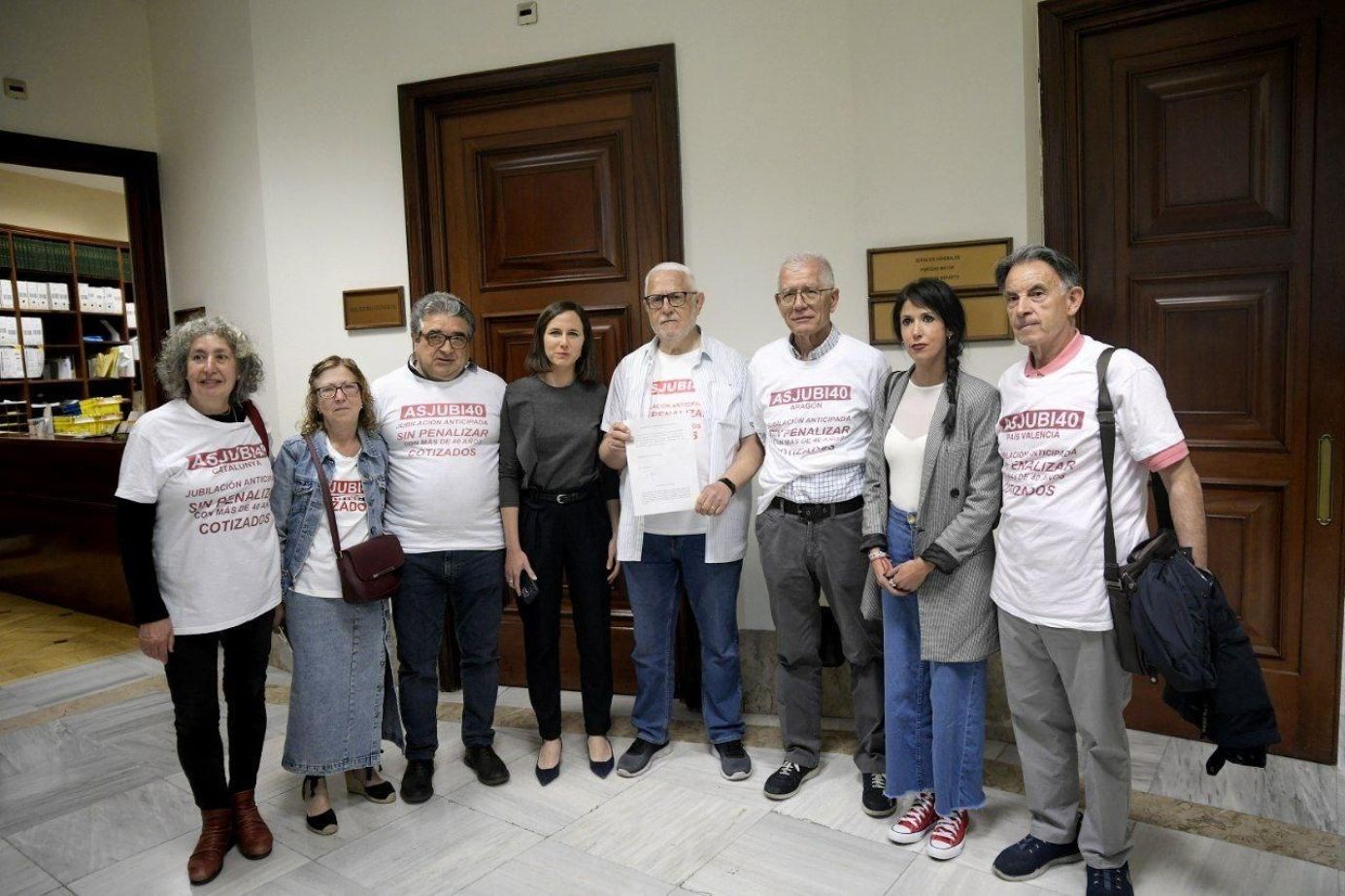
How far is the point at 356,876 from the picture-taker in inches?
91.1

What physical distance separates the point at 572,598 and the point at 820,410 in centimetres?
105

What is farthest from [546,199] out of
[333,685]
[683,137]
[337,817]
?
[337,817]

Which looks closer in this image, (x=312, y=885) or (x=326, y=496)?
(x=312, y=885)

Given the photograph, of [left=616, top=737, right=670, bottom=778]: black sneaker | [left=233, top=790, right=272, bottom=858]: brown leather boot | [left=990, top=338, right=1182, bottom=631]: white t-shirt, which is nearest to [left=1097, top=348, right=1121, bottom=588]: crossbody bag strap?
[left=990, top=338, right=1182, bottom=631]: white t-shirt

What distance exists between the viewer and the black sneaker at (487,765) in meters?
2.82

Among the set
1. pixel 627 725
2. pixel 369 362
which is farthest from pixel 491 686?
pixel 369 362

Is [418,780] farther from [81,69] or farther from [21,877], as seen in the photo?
[81,69]

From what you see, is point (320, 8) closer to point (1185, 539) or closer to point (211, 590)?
point (211, 590)

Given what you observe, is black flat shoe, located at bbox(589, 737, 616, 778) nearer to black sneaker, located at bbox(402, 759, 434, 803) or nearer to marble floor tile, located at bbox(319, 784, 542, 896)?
marble floor tile, located at bbox(319, 784, 542, 896)

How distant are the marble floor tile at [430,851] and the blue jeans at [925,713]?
42.4 inches

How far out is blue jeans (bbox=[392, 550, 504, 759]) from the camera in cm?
272

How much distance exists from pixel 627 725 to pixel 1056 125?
263 cm

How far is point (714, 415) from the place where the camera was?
8.97ft

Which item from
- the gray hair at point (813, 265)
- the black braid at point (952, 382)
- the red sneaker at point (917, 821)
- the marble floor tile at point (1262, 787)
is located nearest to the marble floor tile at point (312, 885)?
the red sneaker at point (917, 821)
